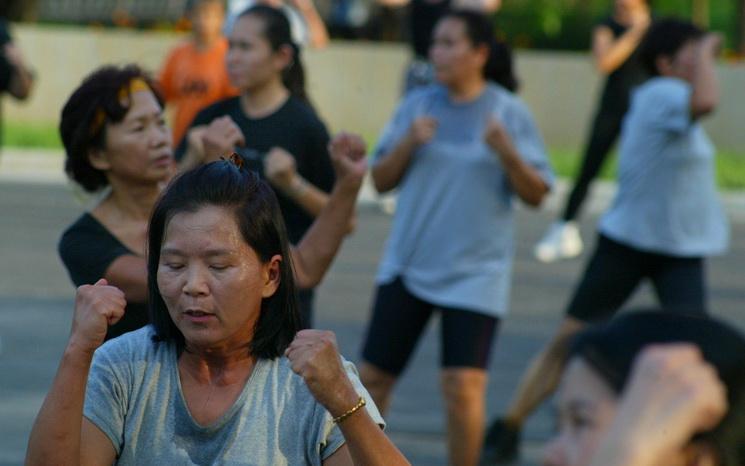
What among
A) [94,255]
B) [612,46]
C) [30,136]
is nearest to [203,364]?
[94,255]

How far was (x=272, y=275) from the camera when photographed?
3.40 meters

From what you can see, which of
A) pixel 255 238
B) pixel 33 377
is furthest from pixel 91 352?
pixel 33 377

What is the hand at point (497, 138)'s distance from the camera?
20.0ft

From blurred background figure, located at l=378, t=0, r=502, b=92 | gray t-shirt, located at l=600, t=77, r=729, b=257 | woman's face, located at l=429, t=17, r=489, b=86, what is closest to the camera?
woman's face, located at l=429, t=17, r=489, b=86

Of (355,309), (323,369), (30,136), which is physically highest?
(323,369)

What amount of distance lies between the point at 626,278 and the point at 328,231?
2.79m

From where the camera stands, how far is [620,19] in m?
12.6

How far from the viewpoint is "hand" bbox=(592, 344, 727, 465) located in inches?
70.9

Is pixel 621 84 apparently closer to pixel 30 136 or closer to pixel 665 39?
pixel 665 39

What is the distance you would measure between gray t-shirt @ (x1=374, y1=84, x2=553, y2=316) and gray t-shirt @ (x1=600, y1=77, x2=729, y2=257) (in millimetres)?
664

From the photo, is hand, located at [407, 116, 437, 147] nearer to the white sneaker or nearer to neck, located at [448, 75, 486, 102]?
neck, located at [448, 75, 486, 102]

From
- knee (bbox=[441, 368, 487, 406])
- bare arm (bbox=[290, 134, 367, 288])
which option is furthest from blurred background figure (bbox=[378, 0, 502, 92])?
bare arm (bbox=[290, 134, 367, 288])

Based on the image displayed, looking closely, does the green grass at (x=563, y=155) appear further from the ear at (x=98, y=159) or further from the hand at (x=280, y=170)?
the ear at (x=98, y=159)

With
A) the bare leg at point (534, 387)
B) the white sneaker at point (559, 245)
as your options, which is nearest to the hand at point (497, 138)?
the bare leg at point (534, 387)
